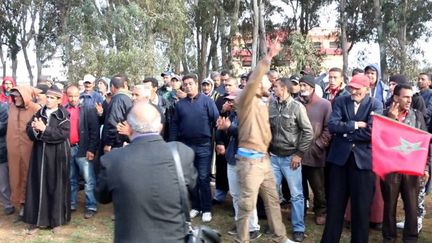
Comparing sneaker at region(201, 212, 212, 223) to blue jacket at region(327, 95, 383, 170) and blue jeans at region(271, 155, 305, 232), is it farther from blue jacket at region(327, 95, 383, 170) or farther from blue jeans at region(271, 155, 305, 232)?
blue jacket at region(327, 95, 383, 170)

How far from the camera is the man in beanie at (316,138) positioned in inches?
244

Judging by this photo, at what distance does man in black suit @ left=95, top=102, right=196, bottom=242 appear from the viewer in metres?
3.14

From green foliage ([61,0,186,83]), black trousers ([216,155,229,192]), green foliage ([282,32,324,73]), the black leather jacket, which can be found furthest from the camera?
green foliage ([282,32,324,73])

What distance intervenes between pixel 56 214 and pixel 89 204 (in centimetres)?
69

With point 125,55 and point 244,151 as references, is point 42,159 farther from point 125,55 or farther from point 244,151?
point 125,55

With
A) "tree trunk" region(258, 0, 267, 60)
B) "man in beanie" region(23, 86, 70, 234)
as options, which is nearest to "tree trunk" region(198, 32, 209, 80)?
"tree trunk" region(258, 0, 267, 60)

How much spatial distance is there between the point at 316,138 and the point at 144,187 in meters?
3.49

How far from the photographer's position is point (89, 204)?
23.3 feet

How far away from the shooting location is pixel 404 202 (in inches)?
221

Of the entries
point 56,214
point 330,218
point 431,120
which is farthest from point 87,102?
point 431,120

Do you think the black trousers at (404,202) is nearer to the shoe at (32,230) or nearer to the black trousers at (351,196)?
the black trousers at (351,196)

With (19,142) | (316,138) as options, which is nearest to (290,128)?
(316,138)

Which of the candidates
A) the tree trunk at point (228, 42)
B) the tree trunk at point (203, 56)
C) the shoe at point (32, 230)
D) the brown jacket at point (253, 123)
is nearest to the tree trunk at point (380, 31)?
the tree trunk at point (228, 42)

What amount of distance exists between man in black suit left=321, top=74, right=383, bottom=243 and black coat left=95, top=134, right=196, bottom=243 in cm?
260
